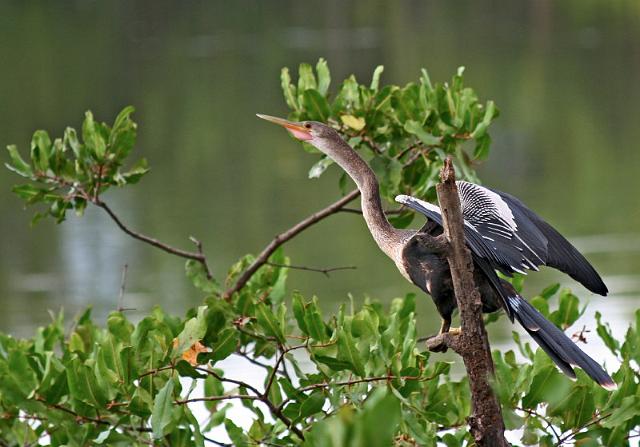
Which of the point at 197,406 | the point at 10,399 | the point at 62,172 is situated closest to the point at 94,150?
the point at 62,172

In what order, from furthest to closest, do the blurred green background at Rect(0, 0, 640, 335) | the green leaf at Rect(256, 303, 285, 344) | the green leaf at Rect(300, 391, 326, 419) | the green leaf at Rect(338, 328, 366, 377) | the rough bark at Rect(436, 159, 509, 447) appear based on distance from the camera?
1. the blurred green background at Rect(0, 0, 640, 335)
2. the green leaf at Rect(256, 303, 285, 344)
3. the green leaf at Rect(300, 391, 326, 419)
4. the green leaf at Rect(338, 328, 366, 377)
5. the rough bark at Rect(436, 159, 509, 447)

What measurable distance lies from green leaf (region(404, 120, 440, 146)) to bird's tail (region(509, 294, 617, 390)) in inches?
39.9

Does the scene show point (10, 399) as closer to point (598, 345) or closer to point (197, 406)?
point (197, 406)

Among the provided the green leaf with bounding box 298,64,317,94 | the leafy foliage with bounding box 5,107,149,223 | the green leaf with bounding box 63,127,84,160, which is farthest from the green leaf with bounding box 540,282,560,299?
the green leaf with bounding box 63,127,84,160

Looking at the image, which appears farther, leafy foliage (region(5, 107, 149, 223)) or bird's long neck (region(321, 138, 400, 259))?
leafy foliage (region(5, 107, 149, 223))

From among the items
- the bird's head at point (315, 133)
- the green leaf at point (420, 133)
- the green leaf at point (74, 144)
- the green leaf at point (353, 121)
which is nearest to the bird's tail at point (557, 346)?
the bird's head at point (315, 133)

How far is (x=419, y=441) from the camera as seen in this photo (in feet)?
9.36

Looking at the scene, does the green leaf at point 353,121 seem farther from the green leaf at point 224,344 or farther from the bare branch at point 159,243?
the green leaf at point 224,344

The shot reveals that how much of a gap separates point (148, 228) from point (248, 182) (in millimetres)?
3253

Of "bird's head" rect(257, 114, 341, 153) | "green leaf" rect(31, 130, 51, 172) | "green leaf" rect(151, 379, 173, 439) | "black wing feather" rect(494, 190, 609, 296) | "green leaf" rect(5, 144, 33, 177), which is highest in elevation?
"bird's head" rect(257, 114, 341, 153)

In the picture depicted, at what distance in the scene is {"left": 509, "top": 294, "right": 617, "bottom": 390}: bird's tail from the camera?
8.93ft

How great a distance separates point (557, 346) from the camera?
2770 mm

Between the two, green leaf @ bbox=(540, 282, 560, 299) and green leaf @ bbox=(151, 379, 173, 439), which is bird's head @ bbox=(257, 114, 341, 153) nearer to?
green leaf @ bbox=(540, 282, 560, 299)

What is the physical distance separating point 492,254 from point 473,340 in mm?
342
